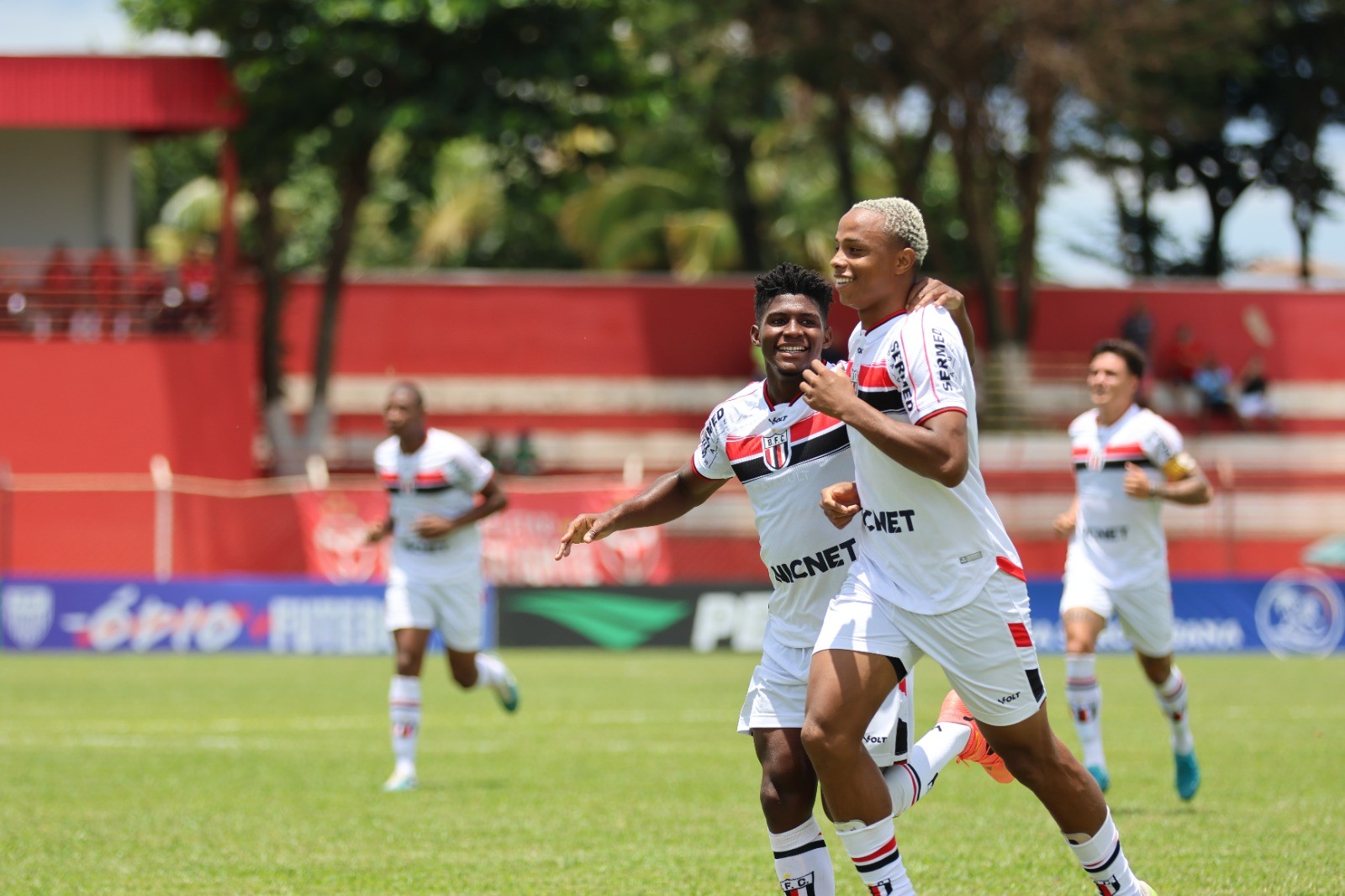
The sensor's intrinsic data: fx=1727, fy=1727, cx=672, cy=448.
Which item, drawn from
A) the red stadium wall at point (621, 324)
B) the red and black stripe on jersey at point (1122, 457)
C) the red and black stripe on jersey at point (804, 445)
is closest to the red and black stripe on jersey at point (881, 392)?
the red and black stripe on jersey at point (804, 445)

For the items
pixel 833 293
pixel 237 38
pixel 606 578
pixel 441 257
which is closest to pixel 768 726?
pixel 833 293

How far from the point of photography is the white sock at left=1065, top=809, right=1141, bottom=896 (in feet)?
19.1

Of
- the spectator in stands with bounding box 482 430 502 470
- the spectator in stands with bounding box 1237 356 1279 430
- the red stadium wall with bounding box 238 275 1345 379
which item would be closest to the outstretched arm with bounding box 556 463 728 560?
the spectator in stands with bounding box 482 430 502 470

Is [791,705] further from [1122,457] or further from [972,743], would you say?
[1122,457]

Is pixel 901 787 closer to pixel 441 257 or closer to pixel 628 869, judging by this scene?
pixel 628 869

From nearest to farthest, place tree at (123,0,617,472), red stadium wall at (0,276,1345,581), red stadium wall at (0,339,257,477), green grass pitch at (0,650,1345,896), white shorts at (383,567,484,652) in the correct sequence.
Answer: green grass pitch at (0,650,1345,896) < white shorts at (383,567,484,652) < red stadium wall at (0,276,1345,581) < red stadium wall at (0,339,257,477) < tree at (123,0,617,472)

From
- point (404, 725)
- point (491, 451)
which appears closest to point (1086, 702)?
point (404, 725)

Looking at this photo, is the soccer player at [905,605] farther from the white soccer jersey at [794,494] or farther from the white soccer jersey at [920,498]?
the white soccer jersey at [794,494]

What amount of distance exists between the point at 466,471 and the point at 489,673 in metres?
1.67

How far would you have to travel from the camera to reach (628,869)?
782cm

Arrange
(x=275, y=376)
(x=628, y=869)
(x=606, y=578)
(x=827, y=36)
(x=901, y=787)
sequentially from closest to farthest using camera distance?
(x=901, y=787) → (x=628, y=869) → (x=606, y=578) → (x=275, y=376) → (x=827, y=36)

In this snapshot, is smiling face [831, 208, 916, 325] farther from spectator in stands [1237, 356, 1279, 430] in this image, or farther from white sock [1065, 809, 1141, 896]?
spectator in stands [1237, 356, 1279, 430]

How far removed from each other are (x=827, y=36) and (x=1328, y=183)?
15.8 meters

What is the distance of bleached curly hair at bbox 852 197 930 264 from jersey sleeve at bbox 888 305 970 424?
23 cm
